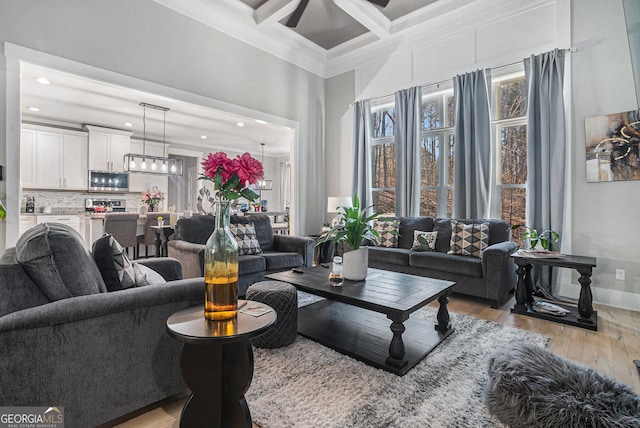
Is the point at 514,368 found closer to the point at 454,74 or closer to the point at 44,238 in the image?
the point at 44,238

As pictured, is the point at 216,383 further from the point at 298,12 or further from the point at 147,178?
the point at 147,178

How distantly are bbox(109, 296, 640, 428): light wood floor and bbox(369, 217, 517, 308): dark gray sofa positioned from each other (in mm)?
199

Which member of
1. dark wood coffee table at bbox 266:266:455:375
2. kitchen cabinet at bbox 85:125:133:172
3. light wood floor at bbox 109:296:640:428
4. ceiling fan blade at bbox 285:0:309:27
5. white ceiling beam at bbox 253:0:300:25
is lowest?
light wood floor at bbox 109:296:640:428

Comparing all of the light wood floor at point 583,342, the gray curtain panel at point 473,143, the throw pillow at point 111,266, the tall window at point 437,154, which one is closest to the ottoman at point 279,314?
the light wood floor at point 583,342

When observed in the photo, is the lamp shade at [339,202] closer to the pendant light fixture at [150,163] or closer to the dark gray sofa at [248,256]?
the dark gray sofa at [248,256]

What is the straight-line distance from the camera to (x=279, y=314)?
2273mm

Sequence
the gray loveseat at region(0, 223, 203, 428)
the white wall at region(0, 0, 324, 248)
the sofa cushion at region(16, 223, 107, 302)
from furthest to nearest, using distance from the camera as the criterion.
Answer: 1. the white wall at region(0, 0, 324, 248)
2. the sofa cushion at region(16, 223, 107, 302)
3. the gray loveseat at region(0, 223, 203, 428)

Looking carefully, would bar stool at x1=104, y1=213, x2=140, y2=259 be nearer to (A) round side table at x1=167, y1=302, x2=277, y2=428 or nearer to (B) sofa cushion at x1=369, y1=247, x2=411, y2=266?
(B) sofa cushion at x1=369, y1=247, x2=411, y2=266

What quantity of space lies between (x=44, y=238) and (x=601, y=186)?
4.58 m

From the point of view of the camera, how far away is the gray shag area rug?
1555 mm

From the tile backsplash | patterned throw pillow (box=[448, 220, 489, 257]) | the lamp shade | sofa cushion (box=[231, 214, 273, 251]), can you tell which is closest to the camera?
patterned throw pillow (box=[448, 220, 489, 257])

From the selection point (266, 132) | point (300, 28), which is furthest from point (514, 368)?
point (266, 132)

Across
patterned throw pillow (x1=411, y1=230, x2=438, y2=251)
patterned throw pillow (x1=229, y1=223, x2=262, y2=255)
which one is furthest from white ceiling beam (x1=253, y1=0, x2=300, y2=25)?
patterned throw pillow (x1=411, y1=230, x2=438, y2=251)

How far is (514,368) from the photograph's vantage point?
1637mm
